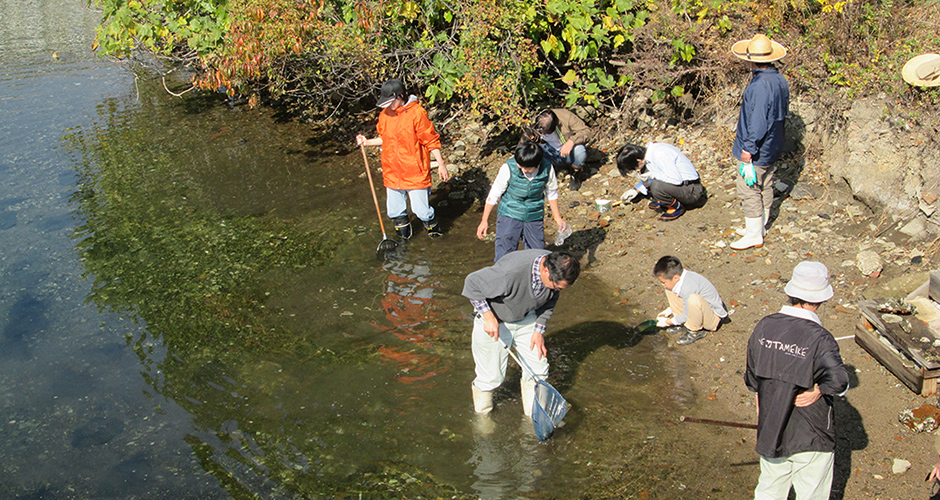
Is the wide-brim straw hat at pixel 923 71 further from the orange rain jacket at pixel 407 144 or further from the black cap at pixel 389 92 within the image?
the black cap at pixel 389 92

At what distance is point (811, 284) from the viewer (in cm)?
336


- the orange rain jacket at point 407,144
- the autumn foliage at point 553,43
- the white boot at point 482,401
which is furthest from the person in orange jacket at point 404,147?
the white boot at point 482,401

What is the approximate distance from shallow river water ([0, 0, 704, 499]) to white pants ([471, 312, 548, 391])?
1.62ft

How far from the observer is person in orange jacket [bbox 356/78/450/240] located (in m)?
7.27

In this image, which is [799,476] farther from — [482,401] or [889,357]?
[482,401]

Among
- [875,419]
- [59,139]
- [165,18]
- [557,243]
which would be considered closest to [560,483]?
[875,419]

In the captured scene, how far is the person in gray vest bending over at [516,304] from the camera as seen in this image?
407 centimetres

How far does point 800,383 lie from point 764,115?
3.43 meters

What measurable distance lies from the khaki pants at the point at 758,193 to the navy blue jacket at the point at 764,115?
0.13 meters

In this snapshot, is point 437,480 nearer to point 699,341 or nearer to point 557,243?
point 699,341

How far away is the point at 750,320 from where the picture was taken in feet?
19.0

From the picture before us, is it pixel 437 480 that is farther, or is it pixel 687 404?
pixel 687 404

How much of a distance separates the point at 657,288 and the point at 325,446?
350 cm

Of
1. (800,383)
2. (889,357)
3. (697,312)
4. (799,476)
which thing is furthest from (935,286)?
(800,383)
